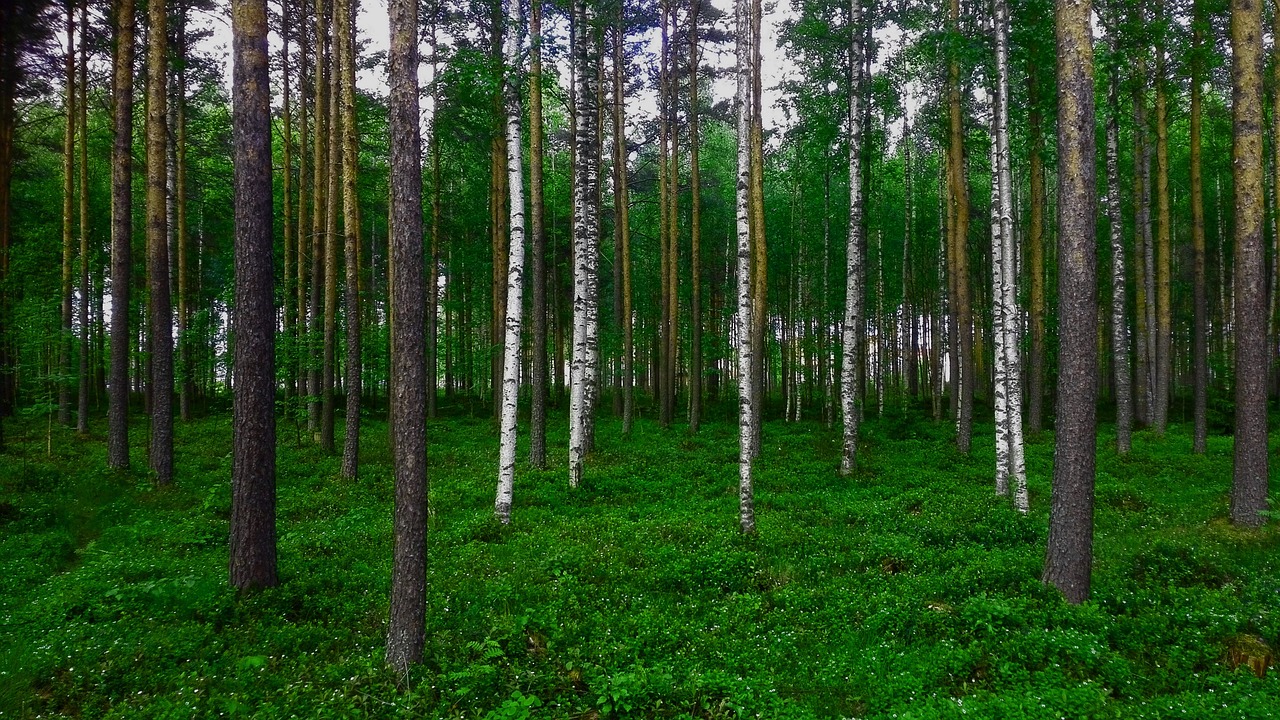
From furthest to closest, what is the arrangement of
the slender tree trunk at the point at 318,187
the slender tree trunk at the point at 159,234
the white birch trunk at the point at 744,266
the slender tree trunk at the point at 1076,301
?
the slender tree trunk at the point at 318,187 → the slender tree trunk at the point at 159,234 → the white birch trunk at the point at 744,266 → the slender tree trunk at the point at 1076,301

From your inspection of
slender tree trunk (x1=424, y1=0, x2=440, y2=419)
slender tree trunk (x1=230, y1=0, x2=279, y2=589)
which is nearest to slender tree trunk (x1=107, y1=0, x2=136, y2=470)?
slender tree trunk (x1=424, y1=0, x2=440, y2=419)

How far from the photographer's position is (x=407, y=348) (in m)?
6.05

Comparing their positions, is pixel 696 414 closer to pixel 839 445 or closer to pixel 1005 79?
pixel 839 445

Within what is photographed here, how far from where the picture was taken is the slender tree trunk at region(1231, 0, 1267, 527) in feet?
31.9

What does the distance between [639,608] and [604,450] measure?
10.8 metres

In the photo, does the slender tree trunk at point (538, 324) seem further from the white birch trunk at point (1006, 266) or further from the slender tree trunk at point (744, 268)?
the white birch trunk at point (1006, 266)

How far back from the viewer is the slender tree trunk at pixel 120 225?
13875 mm

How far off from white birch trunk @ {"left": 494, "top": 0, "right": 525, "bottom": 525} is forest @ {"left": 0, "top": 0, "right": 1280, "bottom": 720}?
3.1 inches

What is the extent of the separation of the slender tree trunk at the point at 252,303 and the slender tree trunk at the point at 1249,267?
14.1 m

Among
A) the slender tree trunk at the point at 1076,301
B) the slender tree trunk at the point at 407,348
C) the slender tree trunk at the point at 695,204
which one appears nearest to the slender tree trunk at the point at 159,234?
the slender tree trunk at the point at 407,348

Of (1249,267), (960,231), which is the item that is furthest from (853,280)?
(1249,267)

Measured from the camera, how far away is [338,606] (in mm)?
7602

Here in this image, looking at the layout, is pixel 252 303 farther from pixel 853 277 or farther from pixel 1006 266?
pixel 1006 266

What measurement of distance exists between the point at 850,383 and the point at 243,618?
45.0 feet
